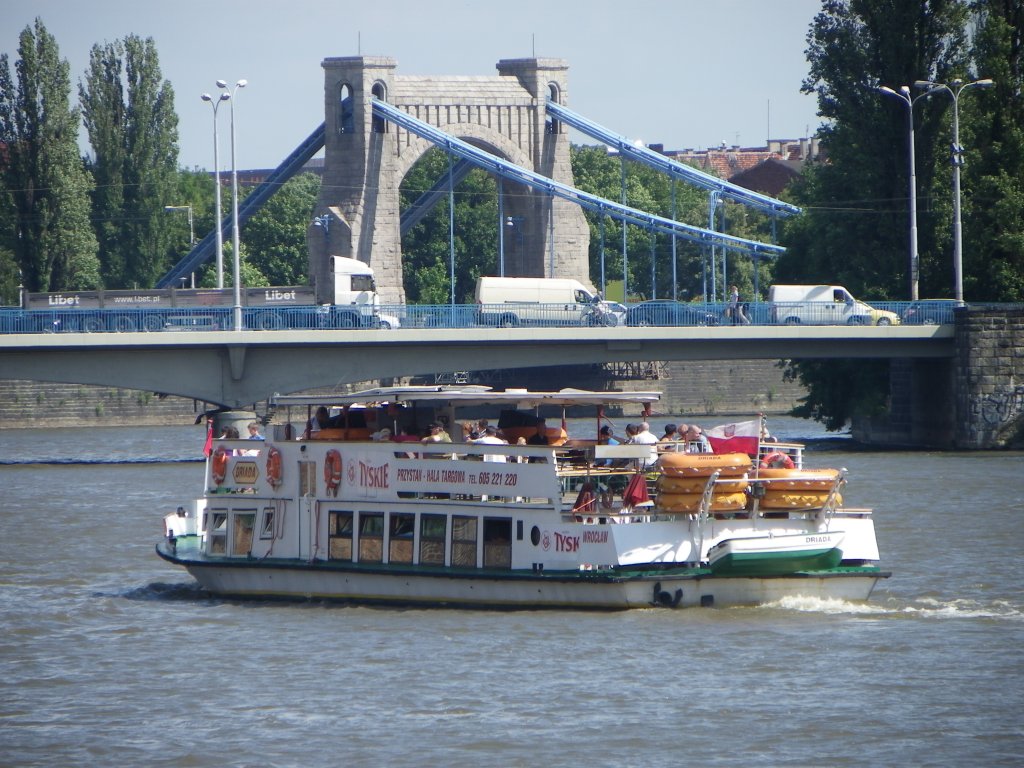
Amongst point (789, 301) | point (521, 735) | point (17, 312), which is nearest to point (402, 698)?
point (521, 735)

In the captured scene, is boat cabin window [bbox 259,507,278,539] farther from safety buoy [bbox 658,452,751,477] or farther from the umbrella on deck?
safety buoy [bbox 658,452,751,477]

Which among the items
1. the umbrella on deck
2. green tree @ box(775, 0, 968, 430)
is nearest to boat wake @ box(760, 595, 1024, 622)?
the umbrella on deck

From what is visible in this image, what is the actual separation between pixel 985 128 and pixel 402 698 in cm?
4010

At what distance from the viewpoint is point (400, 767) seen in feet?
53.9

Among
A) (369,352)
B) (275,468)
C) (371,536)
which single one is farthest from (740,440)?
(369,352)

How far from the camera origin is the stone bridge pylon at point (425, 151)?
7700 centimetres

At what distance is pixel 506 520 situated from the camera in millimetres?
23375

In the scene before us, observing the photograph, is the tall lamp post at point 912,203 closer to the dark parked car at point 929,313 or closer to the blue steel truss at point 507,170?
the dark parked car at point 929,313

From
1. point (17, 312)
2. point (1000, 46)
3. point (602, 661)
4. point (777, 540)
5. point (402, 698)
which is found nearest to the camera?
point (402, 698)

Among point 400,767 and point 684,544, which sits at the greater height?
point 684,544

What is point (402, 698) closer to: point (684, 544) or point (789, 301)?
point (684, 544)

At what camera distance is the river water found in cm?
1703

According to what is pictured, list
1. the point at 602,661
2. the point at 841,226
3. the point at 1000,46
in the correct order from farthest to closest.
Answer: the point at 841,226
the point at 1000,46
the point at 602,661

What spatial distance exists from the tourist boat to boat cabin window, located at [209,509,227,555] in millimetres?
20
